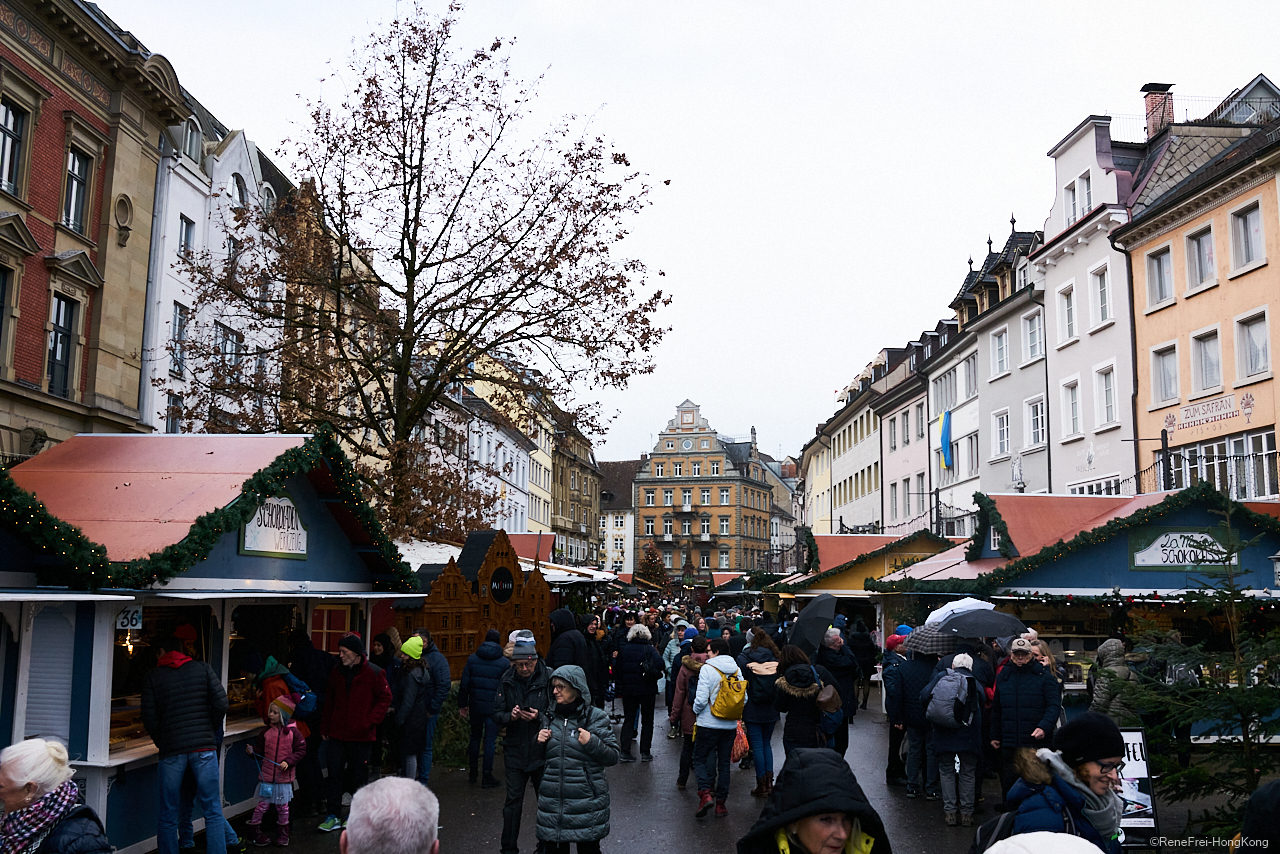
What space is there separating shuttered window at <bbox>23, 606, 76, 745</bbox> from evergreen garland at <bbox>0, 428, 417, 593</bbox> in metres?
0.35

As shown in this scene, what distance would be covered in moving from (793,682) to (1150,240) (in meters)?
19.4

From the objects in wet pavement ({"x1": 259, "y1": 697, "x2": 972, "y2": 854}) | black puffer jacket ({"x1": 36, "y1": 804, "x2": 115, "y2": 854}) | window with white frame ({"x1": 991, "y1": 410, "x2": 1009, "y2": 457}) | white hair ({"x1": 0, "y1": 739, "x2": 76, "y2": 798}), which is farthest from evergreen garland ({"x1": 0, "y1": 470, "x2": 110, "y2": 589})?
window with white frame ({"x1": 991, "y1": 410, "x2": 1009, "y2": 457})

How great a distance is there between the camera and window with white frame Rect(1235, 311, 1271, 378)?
21.4 meters

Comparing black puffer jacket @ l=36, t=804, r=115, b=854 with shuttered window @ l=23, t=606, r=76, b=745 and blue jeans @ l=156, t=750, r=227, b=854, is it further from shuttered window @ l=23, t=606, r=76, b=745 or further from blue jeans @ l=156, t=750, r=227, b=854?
shuttered window @ l=23, t=606, r=76, b=745

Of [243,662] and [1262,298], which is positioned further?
[1262,298]

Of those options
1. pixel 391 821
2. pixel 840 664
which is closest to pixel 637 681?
pixel 840 664

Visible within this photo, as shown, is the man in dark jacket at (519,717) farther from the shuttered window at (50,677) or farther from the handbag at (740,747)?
the handbag at (740,747)

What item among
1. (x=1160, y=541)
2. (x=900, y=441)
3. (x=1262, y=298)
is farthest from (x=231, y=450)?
(x=900, y=441)

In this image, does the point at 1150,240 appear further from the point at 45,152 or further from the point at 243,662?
the point at 45,152

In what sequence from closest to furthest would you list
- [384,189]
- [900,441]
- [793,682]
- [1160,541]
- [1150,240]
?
[793,682] < [1160,541] < [384,189] < [1150,240] < [900,441]

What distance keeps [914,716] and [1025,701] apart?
1.73 metres

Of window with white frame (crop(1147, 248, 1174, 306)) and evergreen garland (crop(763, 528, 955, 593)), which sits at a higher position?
window with white frame (crop(1147, 248, 1174, 306))

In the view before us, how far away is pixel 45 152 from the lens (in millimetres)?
21453

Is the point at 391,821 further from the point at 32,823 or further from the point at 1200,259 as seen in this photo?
the point at 1200,259
